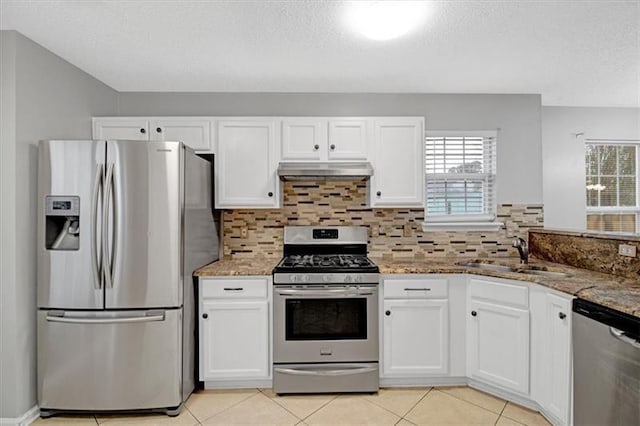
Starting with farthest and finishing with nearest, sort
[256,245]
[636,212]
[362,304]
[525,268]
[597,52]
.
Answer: [636,212], [256,245], [525,268], [362,304], [597,52]

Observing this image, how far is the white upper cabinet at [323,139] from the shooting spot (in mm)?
2795

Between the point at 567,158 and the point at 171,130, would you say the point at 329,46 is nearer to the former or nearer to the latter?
the point at 171,130

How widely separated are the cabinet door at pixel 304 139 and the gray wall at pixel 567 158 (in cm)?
253

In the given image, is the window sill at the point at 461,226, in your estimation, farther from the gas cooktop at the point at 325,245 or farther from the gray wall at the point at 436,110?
the gas cooktop at the point at 325,245

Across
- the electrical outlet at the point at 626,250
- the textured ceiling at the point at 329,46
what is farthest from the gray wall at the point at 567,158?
the electrical outlet at the point at 626,250

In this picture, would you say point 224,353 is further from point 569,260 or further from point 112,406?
point 569,260

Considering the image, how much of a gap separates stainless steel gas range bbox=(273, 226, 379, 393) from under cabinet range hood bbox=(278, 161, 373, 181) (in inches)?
28.8

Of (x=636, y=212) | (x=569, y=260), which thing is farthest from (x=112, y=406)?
(x=636, y=212)

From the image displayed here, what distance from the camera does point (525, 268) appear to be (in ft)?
8.61

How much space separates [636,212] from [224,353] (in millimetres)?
4606

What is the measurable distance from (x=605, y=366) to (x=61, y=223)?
3.22m

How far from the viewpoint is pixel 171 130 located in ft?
9.18

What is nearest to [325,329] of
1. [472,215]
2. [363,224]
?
[363,224]

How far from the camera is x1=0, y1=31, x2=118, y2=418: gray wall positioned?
203cm
